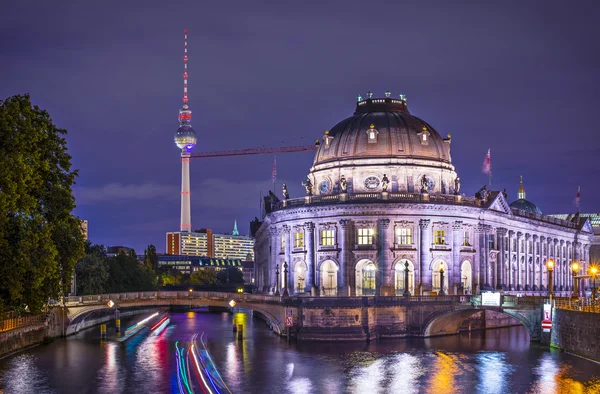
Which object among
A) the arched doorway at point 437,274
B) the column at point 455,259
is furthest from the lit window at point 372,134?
the arched doorway at point 437,274

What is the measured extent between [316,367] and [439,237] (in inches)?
1585

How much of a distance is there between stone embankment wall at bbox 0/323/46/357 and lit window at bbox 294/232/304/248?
3572 cm

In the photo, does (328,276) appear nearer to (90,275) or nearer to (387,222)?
(387,222)

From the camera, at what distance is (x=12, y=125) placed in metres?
63.6

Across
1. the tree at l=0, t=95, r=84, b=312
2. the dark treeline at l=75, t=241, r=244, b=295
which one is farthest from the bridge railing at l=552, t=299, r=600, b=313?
the dark treeline at l=75, t=241, r=244, b=295

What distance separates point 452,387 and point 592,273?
2172cm

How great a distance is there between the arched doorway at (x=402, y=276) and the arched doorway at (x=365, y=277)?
2.82 metres

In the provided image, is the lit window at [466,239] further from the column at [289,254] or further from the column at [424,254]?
the column at [289,254]

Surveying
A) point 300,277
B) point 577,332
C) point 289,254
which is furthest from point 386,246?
point 577,332

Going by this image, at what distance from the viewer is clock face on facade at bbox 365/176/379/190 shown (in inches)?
4481

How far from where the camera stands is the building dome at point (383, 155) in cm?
11400

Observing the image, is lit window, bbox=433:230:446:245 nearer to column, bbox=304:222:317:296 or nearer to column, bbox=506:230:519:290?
column, bbox=304:222:317:296

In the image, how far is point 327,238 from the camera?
10925 cm

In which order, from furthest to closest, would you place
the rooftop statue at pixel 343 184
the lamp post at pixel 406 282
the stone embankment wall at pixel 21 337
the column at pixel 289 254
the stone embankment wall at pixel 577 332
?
1. the column at pixel 289 254
2. the rooftop statue at pixel 343 184
3. the lamp post at pixel 406 282
4. the stone embankment wall at pixel 21 337
5. the stone embankment wall at pixel 577 332
